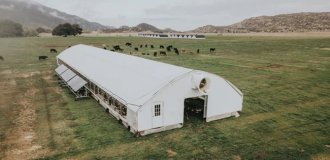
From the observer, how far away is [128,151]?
1524 centimetres

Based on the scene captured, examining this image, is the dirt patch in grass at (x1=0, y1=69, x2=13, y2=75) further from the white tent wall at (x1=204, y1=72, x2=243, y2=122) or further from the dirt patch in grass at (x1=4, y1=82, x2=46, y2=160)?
the white tent wall at (x1=204, y1=72, x2=243, y2=122)

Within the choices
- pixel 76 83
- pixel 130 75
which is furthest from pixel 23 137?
pixel 76 83

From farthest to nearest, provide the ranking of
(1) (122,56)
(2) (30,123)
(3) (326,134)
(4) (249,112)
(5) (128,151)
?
1. (1) (122,56)
2. (4) (249,112)
3. (2) (30,123)
4. (3) (326,134)
5. (5) (128,151)

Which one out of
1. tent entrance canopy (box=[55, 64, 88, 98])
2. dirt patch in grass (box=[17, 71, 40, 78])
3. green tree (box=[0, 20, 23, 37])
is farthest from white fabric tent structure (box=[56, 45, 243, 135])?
green tree (box=[0, 20, 23, 37])

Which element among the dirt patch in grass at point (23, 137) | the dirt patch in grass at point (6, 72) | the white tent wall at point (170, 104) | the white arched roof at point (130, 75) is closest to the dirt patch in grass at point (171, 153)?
the white tent wall at point (170, 104)

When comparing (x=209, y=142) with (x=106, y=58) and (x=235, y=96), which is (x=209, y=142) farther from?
(x=106, y=58)

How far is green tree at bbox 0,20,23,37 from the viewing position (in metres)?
129

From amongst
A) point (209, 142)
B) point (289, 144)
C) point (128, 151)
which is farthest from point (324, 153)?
point (128, 151)

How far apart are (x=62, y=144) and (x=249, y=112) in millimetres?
13383

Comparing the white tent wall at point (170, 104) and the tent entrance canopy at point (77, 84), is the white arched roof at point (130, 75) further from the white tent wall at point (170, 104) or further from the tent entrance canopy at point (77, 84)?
the tent entrance canopy at point (77, 84)

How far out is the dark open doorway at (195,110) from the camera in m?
19.9

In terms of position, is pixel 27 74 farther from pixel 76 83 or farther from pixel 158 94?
pixel 158 94

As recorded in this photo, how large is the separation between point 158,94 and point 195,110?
4288 millimetres

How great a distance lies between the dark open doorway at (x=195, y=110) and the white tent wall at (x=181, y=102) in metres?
0.70
